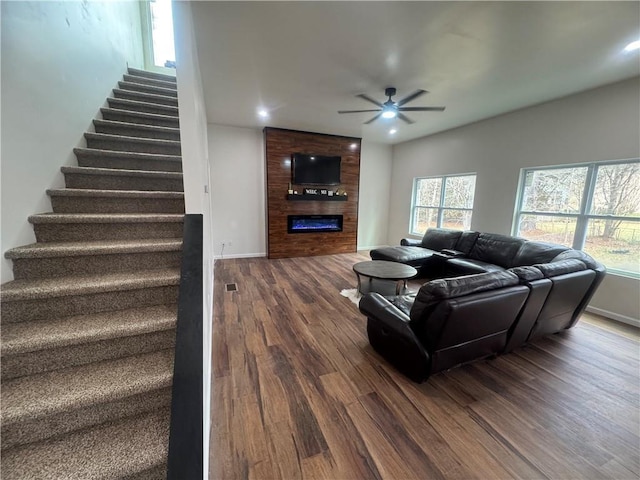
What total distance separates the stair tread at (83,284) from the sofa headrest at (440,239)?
4.39 m

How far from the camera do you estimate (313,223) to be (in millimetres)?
5910

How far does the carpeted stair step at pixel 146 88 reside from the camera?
3.33 metres

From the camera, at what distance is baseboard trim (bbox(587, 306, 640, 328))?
2891mm

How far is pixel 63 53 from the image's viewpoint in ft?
6.47

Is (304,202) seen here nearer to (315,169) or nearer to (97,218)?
(315,169)

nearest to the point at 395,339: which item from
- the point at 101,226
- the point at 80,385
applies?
the point at 80,385

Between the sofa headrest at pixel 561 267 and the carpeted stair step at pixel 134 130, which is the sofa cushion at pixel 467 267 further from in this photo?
the carpeted stair step at pixel 134 130

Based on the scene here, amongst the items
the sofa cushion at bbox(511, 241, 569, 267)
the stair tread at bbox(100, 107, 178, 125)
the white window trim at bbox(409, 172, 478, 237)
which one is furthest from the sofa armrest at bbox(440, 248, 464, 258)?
the stair tread at bbox(100, 107, 178, 125)

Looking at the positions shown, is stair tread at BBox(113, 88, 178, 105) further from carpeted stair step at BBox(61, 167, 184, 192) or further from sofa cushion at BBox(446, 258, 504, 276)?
sofa cushion at BBox(446, 258, 504, 276)

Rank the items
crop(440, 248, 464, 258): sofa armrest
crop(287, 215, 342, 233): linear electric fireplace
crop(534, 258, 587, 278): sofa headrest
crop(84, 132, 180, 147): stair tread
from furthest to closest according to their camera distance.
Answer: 1. crop(287, 215, 342, 233): linear electric fireplace
2. crop(440, 248, 464, 258): sofa armrest
3. crop(84, 132, 180, 147): stair tread
4. crop(534, 258, 587, 278): sofa headrest

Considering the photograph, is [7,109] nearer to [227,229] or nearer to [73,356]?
[73,356]

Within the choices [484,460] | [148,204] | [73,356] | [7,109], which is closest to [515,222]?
[484,460]

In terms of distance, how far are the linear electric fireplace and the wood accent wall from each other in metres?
0.09

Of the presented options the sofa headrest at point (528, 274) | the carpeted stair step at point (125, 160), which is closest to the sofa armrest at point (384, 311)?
the sofa headrest at point (528, 274)
